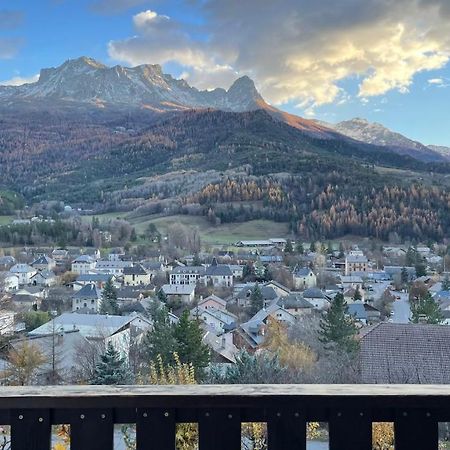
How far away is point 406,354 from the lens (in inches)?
492

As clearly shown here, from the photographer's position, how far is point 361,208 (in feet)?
306

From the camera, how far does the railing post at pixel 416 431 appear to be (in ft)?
5.17

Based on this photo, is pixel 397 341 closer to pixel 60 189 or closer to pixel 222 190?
pixel 222 190

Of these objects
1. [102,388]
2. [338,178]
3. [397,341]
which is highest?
[338,178]

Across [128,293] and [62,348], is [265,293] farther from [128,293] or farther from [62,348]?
[62,348]

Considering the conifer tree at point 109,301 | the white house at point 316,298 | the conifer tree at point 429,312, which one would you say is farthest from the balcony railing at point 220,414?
the white house at point 316,298

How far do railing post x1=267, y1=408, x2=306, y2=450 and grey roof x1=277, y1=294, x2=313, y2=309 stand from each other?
35449mm

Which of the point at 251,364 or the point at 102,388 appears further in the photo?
the point at 251,364

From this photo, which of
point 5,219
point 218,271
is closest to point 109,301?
point 218,271

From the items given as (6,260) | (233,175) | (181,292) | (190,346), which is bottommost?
(181,292)

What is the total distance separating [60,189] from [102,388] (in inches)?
5954

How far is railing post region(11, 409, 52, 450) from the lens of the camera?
60.4 inches

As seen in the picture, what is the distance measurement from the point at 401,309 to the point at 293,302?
7.24m

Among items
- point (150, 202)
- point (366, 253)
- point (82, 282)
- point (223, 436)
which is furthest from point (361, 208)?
point (223, 436)
